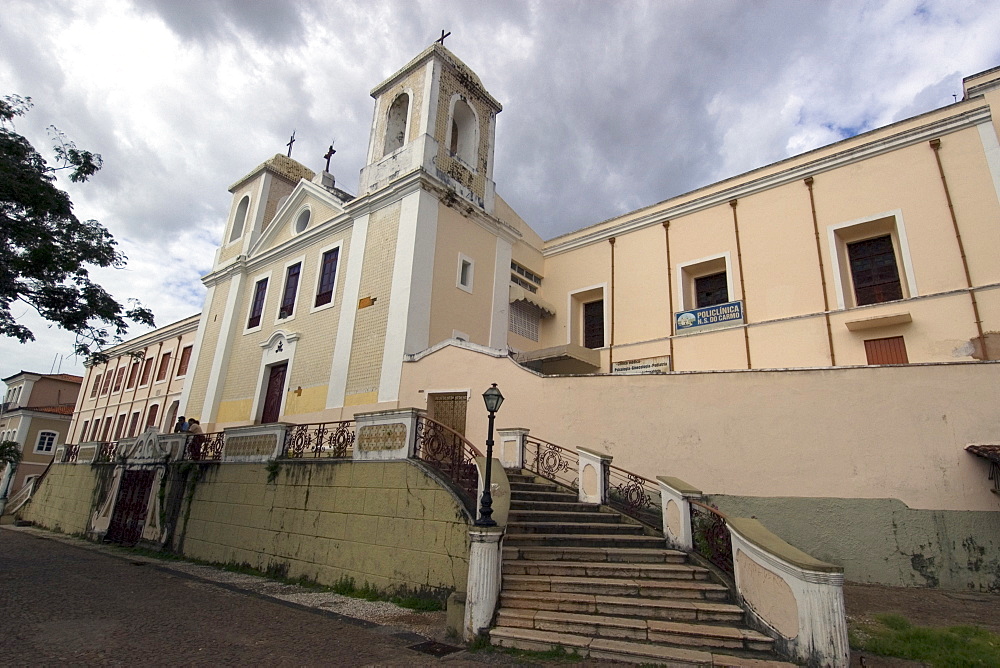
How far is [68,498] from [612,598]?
19821 millimetres

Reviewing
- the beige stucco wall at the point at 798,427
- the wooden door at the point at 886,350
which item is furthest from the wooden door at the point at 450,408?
Result: the wooden door at the point at 886,350

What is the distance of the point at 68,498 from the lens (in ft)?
59.4

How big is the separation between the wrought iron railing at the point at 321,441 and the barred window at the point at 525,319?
801cm

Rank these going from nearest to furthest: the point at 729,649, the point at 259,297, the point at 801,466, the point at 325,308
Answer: the point at 729,649 < the point at 801,466 < the point at 325,308 < the point at 259,297

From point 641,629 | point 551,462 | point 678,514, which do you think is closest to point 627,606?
point 641,629

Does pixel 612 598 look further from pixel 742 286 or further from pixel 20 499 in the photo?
pixel 20 499

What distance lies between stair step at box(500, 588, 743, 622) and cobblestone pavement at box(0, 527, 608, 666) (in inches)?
33.0

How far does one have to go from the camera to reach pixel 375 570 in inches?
328

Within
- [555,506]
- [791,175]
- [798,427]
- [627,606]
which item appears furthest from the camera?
[791,175]

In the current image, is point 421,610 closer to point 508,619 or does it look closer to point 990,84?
point 508,619

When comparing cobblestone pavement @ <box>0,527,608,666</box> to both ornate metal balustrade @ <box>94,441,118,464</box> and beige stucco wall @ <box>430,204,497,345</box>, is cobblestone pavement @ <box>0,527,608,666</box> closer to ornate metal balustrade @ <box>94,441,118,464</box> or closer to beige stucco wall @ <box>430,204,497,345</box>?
ornate metal balustrade @ <box>94,441,118,464</box>

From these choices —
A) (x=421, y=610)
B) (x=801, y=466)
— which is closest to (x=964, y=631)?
(x=801, y=466)

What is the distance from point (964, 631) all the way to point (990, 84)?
12991 millimetres

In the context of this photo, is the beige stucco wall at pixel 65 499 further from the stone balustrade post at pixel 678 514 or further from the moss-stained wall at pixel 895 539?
the moss-stained wall at pixel 895 539
